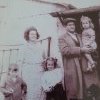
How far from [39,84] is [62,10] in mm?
318

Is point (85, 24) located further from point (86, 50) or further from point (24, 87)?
point (24, 87)

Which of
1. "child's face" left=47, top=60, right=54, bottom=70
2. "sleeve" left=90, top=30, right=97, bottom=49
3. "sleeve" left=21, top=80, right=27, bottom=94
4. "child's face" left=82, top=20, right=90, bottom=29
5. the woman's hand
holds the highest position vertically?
"child's face" left=82, top=20, right=90, bottom=29

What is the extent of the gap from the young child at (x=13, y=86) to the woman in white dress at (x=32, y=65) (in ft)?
0.08

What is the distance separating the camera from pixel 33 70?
118 centimetres

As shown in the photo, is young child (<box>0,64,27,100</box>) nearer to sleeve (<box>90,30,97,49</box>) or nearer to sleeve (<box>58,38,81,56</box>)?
sleeve (<box>58,38,81,56</box>)

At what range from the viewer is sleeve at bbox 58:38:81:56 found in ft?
3.84

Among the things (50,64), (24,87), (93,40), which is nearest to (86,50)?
(93,40)

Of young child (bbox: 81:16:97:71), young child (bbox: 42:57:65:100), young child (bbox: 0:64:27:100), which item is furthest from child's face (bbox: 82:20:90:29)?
young child (bbox: 0:64:27:100)

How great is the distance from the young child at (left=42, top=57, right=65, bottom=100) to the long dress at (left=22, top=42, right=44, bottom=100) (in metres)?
0.02

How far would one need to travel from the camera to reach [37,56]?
119 centimetres

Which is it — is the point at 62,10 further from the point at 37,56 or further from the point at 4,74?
the point at 4,74

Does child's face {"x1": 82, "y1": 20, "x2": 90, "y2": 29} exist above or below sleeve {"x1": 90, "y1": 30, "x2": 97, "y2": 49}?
above

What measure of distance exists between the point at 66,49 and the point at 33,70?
6.1 inches

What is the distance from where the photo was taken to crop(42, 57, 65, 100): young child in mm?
1132
